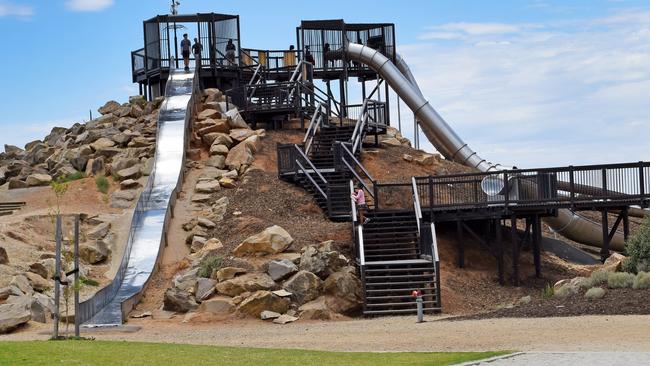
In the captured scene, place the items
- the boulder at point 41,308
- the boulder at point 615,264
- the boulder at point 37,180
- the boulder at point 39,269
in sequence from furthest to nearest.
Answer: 1. the boulder at point 37,180
2. the boulder at point 39,269
3. the boulder at point 615,264
4. the boulder at point 41,308

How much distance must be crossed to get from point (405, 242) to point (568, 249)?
11602mm

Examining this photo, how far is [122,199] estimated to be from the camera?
44.4 meters

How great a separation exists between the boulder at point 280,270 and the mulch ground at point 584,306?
19.4ft

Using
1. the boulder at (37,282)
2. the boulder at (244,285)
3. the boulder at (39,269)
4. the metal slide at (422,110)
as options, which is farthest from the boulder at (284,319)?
the metal slide at (422,110)

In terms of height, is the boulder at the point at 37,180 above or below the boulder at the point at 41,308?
above

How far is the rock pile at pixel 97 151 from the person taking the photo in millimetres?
48250

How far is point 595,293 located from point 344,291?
24.2 ft

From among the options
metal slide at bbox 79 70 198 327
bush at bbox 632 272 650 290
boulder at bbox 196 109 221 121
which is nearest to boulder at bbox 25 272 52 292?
metal slide at bbox 79 70 198 327

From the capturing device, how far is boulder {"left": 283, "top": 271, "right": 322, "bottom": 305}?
32.3 meters

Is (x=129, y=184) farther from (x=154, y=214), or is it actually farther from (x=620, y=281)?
(x=620, y=281)

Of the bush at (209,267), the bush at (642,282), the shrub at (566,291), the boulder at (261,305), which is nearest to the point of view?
the bush at (642,282)

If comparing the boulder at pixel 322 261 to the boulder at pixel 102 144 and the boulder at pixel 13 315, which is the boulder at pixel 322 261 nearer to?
the boulder at pixel 13 315

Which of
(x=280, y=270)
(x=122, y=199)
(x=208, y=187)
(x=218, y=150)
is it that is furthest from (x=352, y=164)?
(x=280, y=270)

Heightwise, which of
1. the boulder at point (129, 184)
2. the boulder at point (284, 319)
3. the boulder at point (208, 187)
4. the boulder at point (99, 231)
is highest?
the boulder at point (129, 184)
